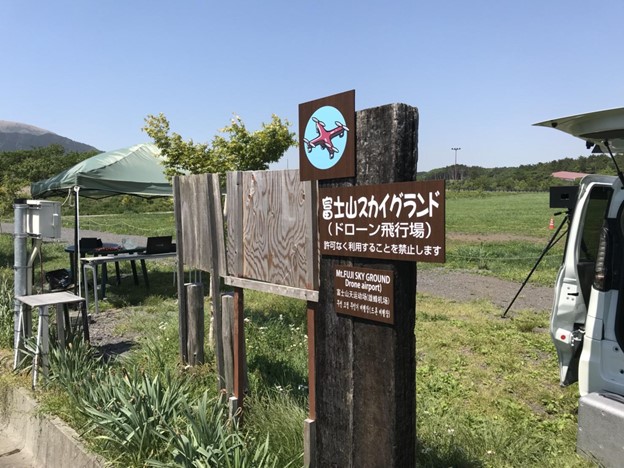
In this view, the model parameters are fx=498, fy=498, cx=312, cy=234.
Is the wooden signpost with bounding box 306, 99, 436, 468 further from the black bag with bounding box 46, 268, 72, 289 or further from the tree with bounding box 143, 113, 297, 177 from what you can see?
the black bag with bounding box 46, 268, 72, 289

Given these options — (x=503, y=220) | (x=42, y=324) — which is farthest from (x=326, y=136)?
(x=503, y=220)

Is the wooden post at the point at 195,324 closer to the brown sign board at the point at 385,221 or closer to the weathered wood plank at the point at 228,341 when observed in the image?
the weathered wood plank at the point at 228,341

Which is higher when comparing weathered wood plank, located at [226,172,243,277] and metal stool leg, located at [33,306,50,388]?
weathered wood plank, located at [226,172,243,277]

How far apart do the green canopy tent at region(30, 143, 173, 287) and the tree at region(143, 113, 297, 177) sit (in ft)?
3.86

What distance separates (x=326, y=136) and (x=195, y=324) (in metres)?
2.40

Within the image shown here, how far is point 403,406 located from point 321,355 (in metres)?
0.49

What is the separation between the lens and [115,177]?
8.91 meters

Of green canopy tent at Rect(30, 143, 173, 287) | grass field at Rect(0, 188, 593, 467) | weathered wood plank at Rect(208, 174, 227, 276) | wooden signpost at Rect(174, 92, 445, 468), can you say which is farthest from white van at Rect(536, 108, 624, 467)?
green canopy tent at Rect(30, 143, 173, 287)

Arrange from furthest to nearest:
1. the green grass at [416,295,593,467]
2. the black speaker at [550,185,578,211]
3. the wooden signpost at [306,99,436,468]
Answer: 1. the black speaker at [550,185,578,211]
2. the green grass at [416,295,593,467]
3. the wooden signpost at [306,99,436,468]

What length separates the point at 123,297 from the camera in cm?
881

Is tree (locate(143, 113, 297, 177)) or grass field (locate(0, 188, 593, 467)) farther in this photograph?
tree (locate(143, 113, 297, 177))

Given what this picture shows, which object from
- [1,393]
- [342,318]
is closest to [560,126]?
[342,318]

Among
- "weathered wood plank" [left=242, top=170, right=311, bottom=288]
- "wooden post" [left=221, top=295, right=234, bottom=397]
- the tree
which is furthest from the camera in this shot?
the tree

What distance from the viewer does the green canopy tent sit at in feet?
27.8
